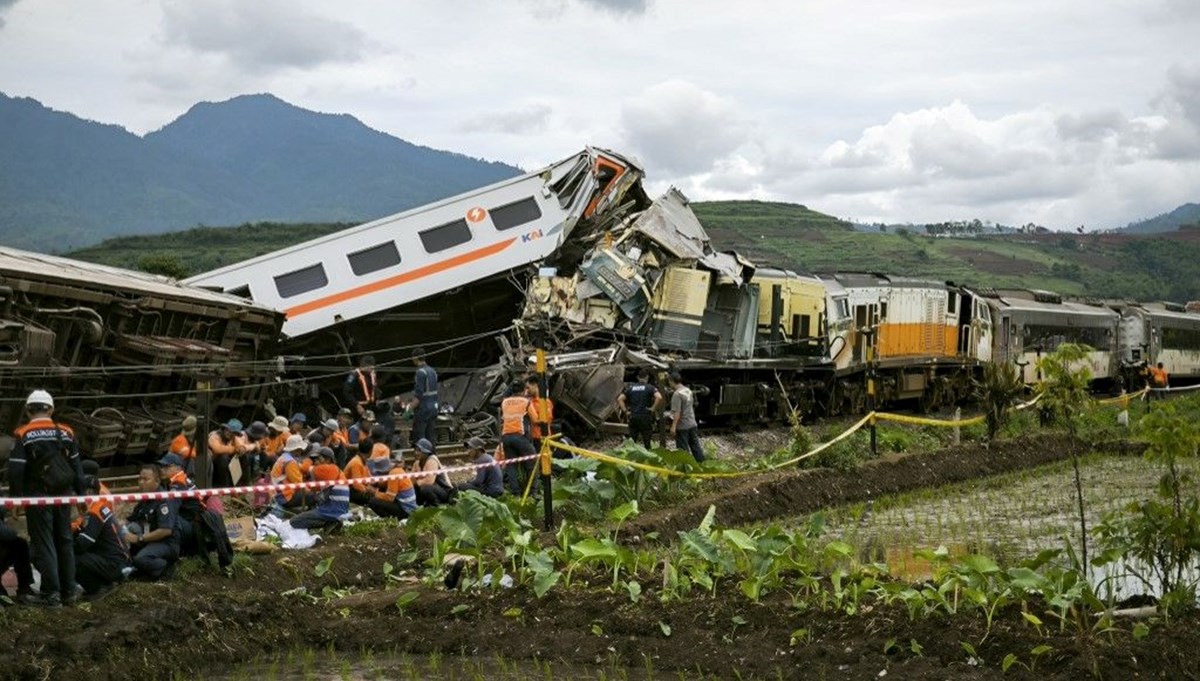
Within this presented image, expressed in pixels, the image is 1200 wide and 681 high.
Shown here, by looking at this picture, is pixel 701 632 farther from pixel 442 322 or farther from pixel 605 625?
pixel 442 322

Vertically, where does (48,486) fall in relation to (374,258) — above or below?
below

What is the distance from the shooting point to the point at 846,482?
19375 mm

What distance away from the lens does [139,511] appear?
459 inches

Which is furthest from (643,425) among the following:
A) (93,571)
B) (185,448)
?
(93,571)

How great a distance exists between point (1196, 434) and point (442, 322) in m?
19.2

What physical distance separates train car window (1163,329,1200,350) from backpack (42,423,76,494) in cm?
4355

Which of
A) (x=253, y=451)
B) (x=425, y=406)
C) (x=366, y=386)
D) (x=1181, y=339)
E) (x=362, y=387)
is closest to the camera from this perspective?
(x=253, y=451)

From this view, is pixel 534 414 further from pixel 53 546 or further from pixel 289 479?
pixel 53 546

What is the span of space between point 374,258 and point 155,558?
15.1 meters

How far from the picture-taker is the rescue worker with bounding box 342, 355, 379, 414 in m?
22.8

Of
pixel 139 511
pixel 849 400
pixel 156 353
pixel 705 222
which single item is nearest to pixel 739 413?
pixel 849 400

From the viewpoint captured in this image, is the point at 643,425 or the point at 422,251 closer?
the point at 643,425

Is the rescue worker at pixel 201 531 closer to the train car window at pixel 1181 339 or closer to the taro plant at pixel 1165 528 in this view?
the taro plant at pixel 1165 528

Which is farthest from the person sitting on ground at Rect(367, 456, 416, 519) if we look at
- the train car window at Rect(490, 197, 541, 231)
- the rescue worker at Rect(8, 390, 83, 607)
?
the train car window at Rect(490, 197, 541, 231)
